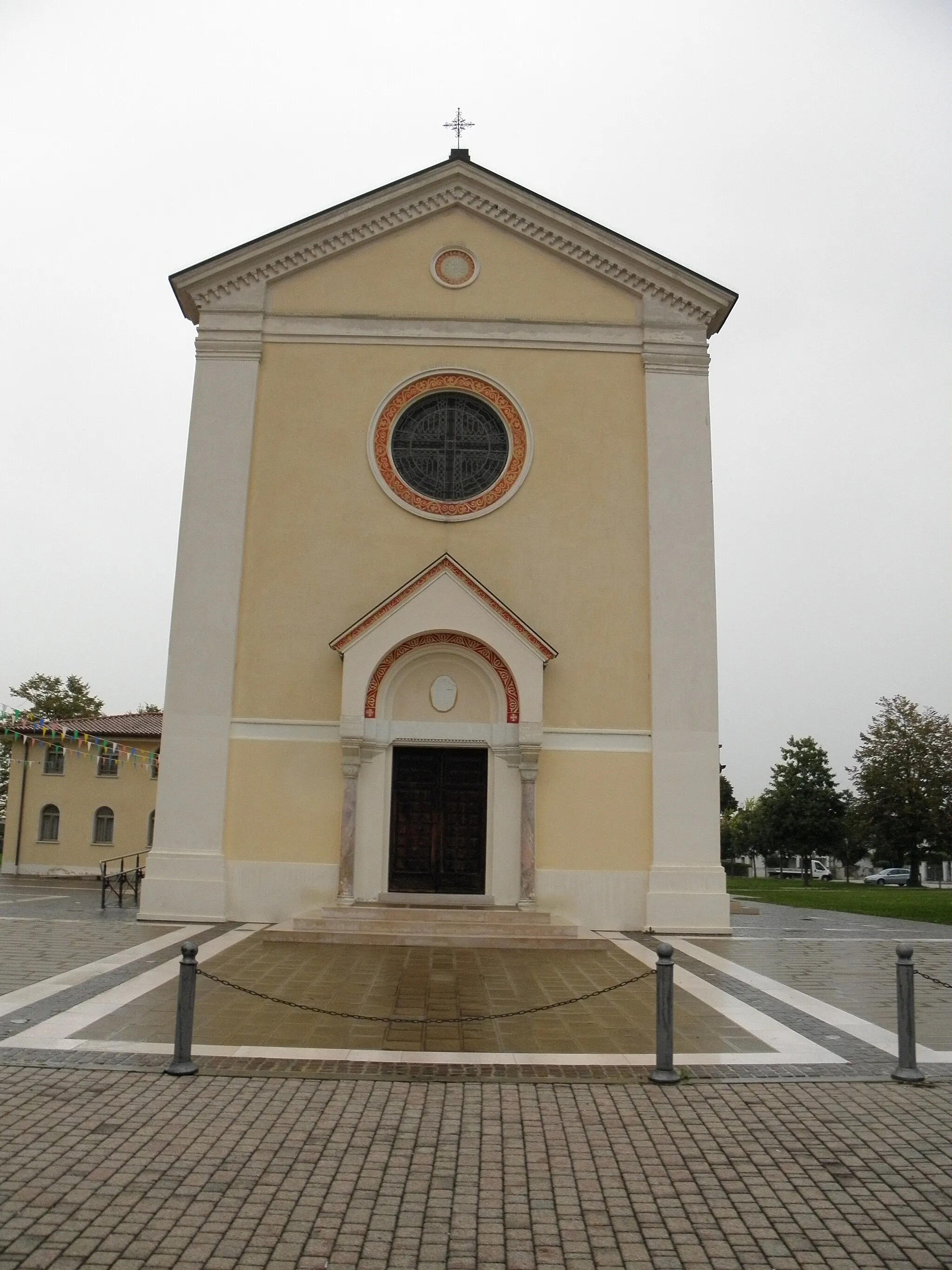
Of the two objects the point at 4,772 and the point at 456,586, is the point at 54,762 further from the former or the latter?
the point at 456,586

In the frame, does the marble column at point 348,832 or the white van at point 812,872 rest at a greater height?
the marble column at point 348,832

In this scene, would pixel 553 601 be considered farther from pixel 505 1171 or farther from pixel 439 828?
pixel 505 1171

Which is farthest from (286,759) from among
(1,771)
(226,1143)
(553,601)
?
(1,771)

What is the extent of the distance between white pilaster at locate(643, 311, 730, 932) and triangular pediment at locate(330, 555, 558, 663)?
2.25 m

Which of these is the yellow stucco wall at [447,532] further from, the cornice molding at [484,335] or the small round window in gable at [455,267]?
the small round window in gable at [455,267]

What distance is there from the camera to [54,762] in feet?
119

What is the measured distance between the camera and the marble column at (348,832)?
624 inches

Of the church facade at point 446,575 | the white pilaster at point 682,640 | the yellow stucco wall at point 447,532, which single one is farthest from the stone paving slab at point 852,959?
the yellow stucco wall at point 447,532

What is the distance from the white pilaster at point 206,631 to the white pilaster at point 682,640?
284 inches

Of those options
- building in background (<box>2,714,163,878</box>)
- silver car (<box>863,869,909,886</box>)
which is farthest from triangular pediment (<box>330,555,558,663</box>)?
silver car (<box>863,869,909,886</box>)

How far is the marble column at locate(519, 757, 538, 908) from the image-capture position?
51.9 feet

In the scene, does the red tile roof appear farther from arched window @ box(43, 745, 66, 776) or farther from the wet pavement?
the wet pavement

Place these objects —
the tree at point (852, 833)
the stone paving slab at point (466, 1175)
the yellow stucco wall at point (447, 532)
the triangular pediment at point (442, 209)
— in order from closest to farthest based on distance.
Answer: the stone paving slab at point (466, 1175)
the yellow stucco wall at point (447, 532)
the triangular pediment at point (442, 209)
the tree at point (852, 833)

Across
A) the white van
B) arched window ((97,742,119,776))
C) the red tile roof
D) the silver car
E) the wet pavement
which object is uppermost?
the red tile roof
